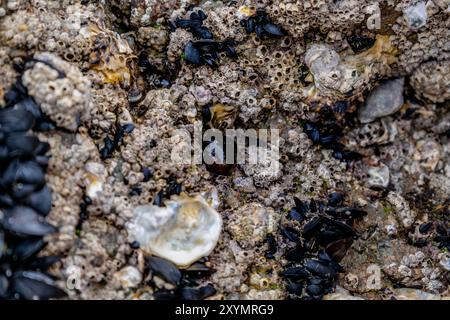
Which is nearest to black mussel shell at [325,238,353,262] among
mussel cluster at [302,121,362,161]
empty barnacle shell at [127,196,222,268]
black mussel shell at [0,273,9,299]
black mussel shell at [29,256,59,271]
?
mussel cluster at [302,121,362,161]

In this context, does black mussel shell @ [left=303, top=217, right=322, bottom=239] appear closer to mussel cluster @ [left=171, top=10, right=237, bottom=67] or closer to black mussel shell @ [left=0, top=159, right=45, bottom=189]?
mussel cluster @ [left=171, top=10, right=237, bottom=67]

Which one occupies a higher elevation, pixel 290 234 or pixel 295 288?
pixel 290 234

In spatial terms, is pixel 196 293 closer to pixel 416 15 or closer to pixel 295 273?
pixel 295 273

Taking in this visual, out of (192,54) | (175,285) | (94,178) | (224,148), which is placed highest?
(192,54)

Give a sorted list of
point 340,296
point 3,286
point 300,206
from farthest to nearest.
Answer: point 300,206 → point 340,296 → point 3,286

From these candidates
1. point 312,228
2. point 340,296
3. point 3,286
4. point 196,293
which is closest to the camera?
point 3,286

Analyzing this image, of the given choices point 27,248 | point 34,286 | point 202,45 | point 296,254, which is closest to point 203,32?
point 202,45

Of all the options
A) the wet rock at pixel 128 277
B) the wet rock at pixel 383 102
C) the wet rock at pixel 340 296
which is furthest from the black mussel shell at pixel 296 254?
the wet rock at pixel 383 102
